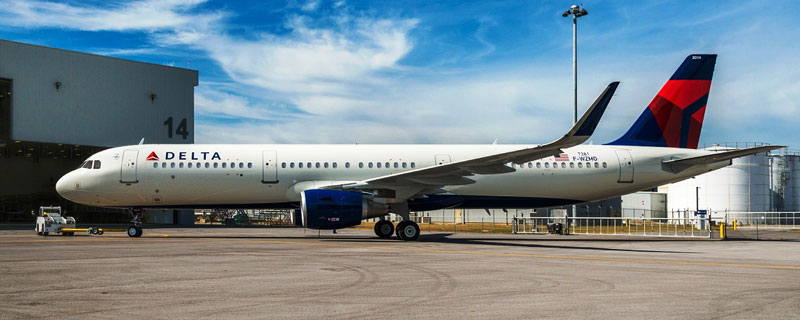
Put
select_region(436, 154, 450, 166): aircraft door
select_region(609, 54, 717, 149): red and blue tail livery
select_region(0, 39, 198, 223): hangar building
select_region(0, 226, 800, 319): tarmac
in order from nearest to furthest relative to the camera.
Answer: select_region(0, 226, 800, 319): tarmac
select_region(436, 154, 450, 166): aircraft door
select_region(609, 54, 717, 149): red and blue tail livery
select_region(0, 39, 198, 223): hangar building

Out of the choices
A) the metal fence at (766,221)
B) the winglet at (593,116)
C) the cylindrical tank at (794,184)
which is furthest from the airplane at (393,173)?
the cylindrical tank at (794,184)

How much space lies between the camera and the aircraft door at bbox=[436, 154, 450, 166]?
77.6 feet

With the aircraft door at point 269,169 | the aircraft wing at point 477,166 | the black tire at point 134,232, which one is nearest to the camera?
the aircraft wing at point 477,166

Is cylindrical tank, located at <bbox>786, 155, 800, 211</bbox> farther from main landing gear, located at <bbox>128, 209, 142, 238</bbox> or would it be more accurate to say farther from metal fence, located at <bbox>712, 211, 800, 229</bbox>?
main landing gear, located at <bbox>128, 209, 142, 238</bbox>

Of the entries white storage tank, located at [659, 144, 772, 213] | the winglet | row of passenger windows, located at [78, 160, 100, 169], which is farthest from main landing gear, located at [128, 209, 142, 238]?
white storage tank, located at [659, 144, 772, 213]

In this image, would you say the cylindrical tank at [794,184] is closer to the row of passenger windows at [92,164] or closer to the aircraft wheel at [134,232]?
the aircraft wheel at [134,232]

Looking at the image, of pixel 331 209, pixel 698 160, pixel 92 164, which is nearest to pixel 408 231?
pixel 331 209

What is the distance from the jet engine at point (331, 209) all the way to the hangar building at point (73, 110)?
27.0m

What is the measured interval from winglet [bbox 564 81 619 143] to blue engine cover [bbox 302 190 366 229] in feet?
23.1

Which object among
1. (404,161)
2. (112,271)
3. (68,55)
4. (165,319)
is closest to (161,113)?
(68,55)

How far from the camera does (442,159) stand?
77.8 ft

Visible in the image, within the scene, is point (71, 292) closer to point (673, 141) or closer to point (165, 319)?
point (165, 319)

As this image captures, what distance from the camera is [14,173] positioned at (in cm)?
5041

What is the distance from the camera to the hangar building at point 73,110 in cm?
3953
